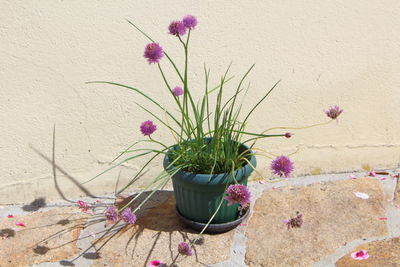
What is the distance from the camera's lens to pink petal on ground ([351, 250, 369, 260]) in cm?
204

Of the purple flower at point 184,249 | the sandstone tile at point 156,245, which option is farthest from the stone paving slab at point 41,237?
the purple flower at point 184,249

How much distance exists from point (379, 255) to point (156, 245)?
99cm

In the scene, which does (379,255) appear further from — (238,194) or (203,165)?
(203,165)

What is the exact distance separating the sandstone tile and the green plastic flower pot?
0.30 ft

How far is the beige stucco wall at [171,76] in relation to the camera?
2.36 metres

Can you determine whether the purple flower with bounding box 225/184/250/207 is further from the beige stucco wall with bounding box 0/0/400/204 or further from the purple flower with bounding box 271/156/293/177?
the beige stucco wall with bounding box 0/0/400/204

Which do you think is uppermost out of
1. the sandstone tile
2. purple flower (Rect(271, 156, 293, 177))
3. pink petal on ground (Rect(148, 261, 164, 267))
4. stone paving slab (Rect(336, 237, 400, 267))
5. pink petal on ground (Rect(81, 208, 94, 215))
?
purple flower (Rect(271, 156, 293, 177))

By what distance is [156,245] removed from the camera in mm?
2170

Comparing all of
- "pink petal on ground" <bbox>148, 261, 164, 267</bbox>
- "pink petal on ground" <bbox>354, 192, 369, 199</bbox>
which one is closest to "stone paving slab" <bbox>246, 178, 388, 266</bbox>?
"pink petal on ground" <bbox>354, 192, 369, 199</bbox>

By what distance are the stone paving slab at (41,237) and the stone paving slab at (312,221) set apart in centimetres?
85

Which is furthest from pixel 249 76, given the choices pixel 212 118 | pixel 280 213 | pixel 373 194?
pixel 373 194

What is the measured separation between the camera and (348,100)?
8.96 feet

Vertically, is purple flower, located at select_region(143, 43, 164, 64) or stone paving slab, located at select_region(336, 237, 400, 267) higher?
purple flower, located at select_region(143, 43, 164, 64)

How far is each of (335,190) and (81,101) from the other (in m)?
1.45
